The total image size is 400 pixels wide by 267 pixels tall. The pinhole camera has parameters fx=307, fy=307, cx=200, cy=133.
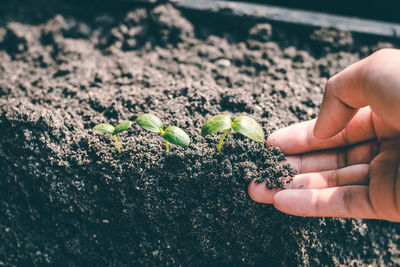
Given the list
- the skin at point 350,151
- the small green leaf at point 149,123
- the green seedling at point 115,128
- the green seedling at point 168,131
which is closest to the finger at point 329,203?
the skin at point 350,151

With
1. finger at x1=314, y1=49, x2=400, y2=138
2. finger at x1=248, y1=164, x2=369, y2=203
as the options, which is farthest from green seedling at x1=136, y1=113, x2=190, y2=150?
finger at x1=314, y1=49, x2=400, y2=138

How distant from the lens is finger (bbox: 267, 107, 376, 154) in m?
1.60

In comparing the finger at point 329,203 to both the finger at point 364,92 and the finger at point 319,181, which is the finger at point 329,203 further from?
the finger at point 364,92

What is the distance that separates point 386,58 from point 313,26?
3.90ft

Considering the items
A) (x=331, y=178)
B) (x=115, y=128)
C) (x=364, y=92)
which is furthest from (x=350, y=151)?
(x=115, y=128)

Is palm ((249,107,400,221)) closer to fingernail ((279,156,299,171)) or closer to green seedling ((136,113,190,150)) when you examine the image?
fingernail ((279,156,299,171))

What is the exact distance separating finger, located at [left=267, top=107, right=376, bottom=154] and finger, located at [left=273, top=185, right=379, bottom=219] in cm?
28

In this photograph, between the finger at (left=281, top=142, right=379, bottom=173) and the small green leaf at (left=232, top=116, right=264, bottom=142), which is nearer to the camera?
the small green leaf at (left=232, top=116, right=264, bottom=142)

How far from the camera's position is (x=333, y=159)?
1635 mm

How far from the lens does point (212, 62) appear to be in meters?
2.22

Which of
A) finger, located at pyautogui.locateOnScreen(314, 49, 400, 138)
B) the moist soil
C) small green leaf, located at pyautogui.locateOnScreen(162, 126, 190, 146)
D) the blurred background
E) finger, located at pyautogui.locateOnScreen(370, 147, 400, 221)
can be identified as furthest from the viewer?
the blurred background

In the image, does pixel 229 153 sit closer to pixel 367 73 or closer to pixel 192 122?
pixel 192 122

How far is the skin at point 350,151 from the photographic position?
1237 millimetres

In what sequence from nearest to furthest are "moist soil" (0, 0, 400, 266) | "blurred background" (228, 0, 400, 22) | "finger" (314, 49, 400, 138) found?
1. "finger" (314, 49, 400, 138)
2. "moist soil" (0, 0, 400, 266)
3. "blurred background" (228, 0, 400, 22)
